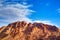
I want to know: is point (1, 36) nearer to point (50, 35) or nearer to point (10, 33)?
point (10, 33)

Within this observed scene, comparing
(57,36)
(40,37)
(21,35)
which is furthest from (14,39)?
(57,36)

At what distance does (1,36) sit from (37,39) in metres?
30.9

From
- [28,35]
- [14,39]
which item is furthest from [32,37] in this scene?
[14,39]

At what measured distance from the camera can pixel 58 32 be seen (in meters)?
196

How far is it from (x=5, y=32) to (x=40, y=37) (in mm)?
30838

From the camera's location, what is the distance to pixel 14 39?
625 ft

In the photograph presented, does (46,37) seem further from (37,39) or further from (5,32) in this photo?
(5,32)

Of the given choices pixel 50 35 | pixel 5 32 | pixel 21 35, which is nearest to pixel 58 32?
pixel 50 35

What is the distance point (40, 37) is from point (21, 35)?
54.6ft

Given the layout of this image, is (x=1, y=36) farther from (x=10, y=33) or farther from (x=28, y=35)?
(x=28, y=35)

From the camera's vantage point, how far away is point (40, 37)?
645ft

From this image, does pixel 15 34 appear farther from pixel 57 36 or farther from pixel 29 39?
pixel 57 36

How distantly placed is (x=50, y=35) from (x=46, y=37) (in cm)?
454

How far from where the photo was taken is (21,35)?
19675 cm
